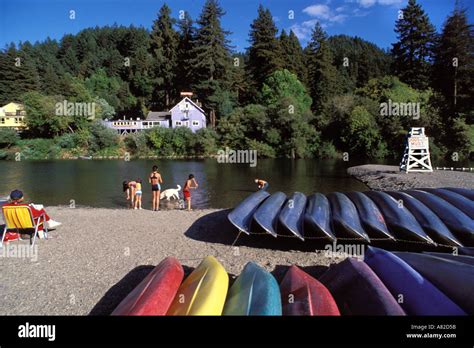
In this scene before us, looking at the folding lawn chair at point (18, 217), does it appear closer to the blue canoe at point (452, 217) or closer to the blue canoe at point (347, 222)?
the blue canoe at point (347, 222)

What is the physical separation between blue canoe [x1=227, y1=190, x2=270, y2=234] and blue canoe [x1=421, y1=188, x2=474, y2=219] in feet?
17.7

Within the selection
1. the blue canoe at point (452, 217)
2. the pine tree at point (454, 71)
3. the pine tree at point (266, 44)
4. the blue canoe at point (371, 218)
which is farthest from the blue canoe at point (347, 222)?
the pine tree at point (266, 44)

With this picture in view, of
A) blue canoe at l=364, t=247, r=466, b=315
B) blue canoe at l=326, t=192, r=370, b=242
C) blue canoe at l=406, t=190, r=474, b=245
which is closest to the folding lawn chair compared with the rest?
blue canoe at l=326, t=192, r=370, b=242

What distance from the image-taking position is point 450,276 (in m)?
4.95

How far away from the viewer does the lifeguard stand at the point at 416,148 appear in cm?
2609

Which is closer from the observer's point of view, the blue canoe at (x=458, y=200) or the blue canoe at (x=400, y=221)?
the blue canoe at (x=400, y=221)

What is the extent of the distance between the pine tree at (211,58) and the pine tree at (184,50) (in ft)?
14.0

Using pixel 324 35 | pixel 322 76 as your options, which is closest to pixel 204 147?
pixel 322 76

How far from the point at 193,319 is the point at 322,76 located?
67441mm

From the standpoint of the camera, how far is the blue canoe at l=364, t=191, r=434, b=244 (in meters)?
7.60

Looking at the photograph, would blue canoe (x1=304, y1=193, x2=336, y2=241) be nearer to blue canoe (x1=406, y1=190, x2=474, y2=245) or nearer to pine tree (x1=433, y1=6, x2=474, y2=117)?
blue canoe (x1=406, y1=190, x2=474, y2=245)

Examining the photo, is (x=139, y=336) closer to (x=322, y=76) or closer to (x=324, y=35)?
(x=322, y=76)

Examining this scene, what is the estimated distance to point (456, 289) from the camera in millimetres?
4699

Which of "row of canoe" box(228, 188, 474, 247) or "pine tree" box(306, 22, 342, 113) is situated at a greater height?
"pine tree" box(306, 22, 342, 113)
